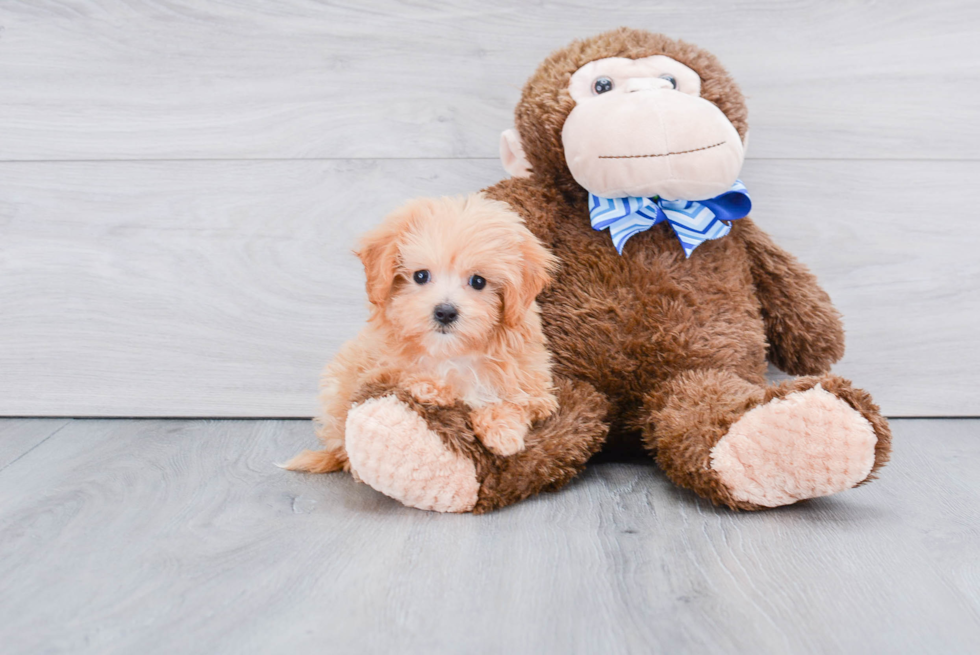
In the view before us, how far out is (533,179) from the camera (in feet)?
3.38

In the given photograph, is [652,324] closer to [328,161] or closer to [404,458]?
[404,458]

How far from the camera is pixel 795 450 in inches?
31.0

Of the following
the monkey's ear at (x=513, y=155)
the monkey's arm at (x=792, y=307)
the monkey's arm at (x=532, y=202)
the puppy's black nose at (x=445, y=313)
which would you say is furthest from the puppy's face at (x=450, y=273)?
the monkey's arm at (x=792, y=307)

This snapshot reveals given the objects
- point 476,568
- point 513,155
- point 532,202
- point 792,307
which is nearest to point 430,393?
point 476,568

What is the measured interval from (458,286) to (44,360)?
86cm

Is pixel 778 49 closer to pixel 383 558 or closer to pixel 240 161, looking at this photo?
pixel 240 161

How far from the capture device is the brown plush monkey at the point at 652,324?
0.80 m

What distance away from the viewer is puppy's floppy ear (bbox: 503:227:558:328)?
82cm

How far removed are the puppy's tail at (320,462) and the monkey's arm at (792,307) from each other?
2.01ft

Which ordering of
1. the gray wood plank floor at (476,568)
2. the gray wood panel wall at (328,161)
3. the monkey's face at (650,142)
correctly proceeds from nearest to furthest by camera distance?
the gray wood plank floor at (476,568) → the monkey's face at (650,142) → the gray wood panel wall at (328,161)

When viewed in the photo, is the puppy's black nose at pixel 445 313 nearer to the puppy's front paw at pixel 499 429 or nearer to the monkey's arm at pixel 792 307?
the puppy's front paw at pixel 499 429

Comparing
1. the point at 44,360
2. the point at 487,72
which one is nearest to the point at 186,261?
the point at 44,360

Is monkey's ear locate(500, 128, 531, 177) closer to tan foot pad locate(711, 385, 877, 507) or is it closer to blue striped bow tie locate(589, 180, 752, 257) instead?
blue striped bow tie locate(589, 180, 752, 257)

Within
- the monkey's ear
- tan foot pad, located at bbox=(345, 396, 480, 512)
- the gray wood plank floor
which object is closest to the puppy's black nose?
tan foot pad, located at bbox=(345, 396, 480, 512)
